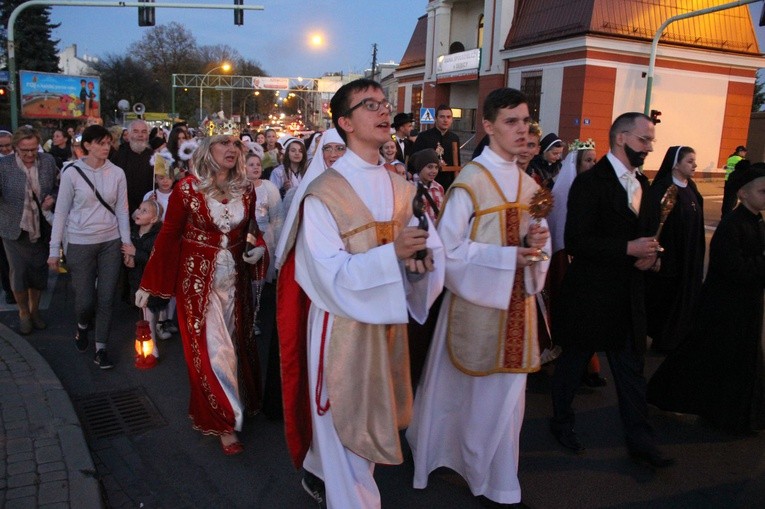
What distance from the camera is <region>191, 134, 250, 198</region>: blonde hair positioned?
4.11m

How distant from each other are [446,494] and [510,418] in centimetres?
65

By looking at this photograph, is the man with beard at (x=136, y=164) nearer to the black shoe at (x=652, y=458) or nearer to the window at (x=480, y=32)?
the black shoe at (x=652, y=458)

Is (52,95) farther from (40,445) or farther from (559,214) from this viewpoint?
(559,214)

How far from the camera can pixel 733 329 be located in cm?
441

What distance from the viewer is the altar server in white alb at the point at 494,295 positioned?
10.9ft

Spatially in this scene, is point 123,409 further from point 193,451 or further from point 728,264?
point 728,264

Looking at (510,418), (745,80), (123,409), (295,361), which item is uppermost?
(745,80)

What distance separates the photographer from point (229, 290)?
4215 millimetres

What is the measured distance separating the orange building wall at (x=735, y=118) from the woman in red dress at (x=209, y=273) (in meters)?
29.2

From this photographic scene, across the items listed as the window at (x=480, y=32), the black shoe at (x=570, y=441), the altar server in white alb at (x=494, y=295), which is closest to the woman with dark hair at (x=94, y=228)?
the altar server in white alb at (x=494, y=295)

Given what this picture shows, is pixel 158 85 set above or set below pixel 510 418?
above

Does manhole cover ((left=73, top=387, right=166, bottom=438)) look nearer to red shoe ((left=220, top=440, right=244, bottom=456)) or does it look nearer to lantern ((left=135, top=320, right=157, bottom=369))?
lantern ((left=135, top=320, right=157, bottom=369))

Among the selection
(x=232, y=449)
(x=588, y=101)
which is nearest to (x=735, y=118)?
(x=588, y=101)

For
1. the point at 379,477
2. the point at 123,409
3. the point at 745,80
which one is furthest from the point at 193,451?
the point at 745,80
